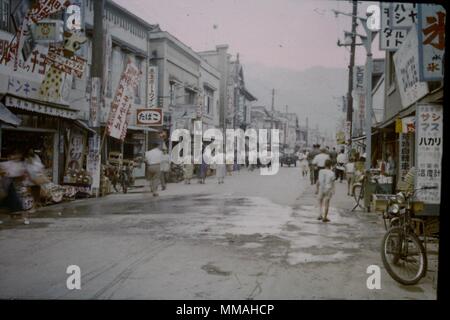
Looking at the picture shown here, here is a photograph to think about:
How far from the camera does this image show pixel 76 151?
13.7 meters

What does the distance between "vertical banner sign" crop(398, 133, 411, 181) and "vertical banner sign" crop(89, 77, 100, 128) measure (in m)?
8.92

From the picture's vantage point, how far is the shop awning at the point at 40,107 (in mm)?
9807

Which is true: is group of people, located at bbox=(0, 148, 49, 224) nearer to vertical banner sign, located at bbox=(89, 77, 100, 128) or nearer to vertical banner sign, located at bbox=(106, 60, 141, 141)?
vertical banner sign, located at bbox=(89, 77, 100, 128)

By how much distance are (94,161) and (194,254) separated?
7804 millimetres

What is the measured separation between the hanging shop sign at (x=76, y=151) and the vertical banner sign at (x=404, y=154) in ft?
31.5

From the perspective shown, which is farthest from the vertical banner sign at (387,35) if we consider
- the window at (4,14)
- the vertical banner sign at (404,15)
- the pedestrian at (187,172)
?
the pedestrian at (187,172)

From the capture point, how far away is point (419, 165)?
7312 mm

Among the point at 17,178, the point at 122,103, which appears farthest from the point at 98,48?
the point at 17,178

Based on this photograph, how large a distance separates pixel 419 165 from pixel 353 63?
1939 centimetres

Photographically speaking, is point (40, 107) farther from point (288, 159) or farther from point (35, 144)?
point (288, 159)

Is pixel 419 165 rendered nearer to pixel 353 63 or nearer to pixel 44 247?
pixel 44 247

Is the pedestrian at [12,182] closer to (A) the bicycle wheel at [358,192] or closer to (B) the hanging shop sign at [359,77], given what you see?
(A) the bicycle wheel at [358,192]

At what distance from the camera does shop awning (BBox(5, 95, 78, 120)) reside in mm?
9807

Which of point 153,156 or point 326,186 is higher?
point 153,156
